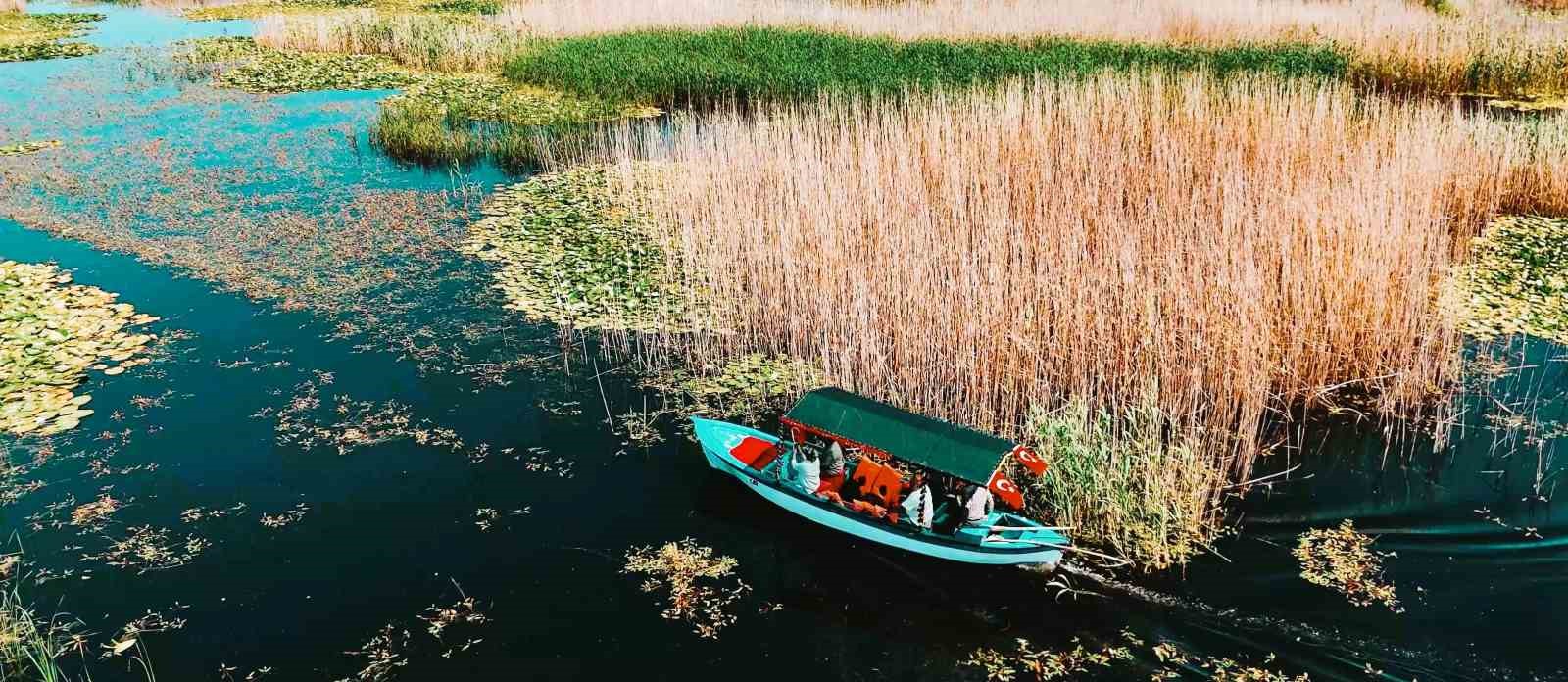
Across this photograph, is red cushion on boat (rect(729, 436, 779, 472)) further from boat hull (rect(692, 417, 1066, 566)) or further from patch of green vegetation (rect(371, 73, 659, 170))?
patch of green vegetation (rect(371, 73, 659, 170))

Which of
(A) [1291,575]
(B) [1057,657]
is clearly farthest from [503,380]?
(A) [1291,575]

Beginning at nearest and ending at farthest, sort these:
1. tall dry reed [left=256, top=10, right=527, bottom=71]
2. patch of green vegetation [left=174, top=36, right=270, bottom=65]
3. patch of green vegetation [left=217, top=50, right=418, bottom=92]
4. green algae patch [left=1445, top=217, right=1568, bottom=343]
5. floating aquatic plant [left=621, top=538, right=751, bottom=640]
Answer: floating aquatic plant [left=621, top=538, right=751, bottom=640] → green algae patch [left=1445, top=217, right=1568, bottom=343] → patch of green vegetation [left=217, top=50, right=418, bottom=92] → tall dry reed [left=256, top=10, right=527, bottom=71] → patch of green vegetation [left=174, top=36, right=270, bottom=65]

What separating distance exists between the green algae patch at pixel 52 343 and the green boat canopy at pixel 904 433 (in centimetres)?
706

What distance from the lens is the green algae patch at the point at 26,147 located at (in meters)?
18.4

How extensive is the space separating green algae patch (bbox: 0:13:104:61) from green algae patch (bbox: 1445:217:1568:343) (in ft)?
106

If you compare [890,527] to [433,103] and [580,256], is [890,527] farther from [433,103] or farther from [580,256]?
[433,103]

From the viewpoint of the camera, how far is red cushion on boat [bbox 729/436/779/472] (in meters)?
8.42

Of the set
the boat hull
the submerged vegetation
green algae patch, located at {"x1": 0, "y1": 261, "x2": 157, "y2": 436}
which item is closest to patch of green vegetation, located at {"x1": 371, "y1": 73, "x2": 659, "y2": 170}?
the submerged vegetation

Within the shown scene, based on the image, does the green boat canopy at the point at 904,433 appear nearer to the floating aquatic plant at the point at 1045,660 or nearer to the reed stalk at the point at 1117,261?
the reed stalk at the point at 1117,261

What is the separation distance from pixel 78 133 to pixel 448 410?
15.5 m

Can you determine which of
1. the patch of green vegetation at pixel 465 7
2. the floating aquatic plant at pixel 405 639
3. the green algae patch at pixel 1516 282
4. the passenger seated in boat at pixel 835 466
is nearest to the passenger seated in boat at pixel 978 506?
the passenger seated in boat at pixel 835 466

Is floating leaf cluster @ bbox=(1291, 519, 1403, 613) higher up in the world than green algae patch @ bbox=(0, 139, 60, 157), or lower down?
lower down

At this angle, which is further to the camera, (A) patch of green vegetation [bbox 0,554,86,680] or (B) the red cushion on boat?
(B) the red cushion on boat

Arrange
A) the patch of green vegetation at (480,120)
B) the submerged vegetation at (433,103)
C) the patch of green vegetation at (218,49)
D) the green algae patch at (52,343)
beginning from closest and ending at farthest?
the green algae patch at (52,343) < the patch of green vegetation at (480,120) < the submerged vegetation at (433,103) < the patch of green vegetation at (218,49)
